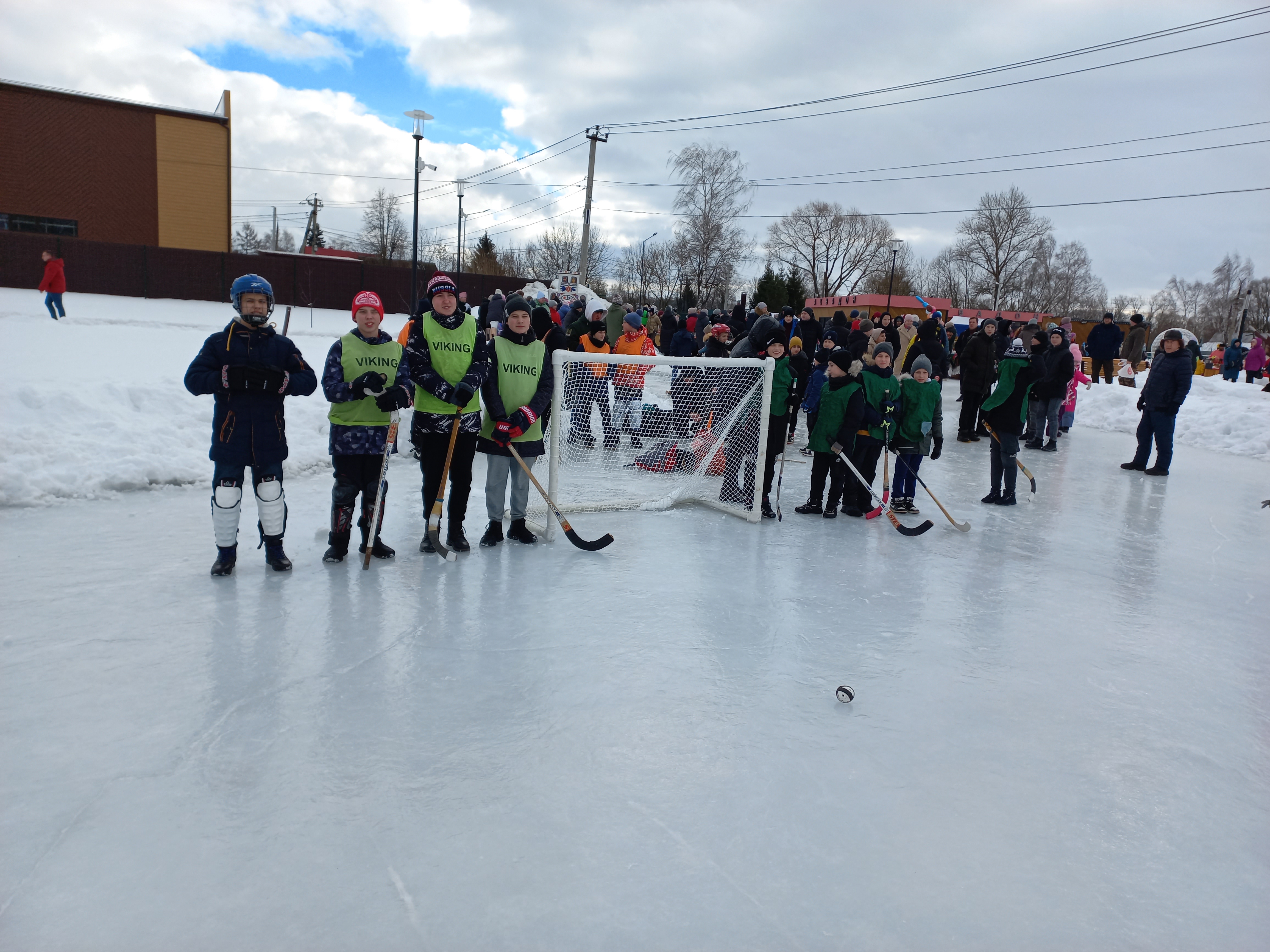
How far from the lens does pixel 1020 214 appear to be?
49.3m

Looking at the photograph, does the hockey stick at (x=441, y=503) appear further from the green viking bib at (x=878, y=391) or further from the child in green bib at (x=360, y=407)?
the green viking bib at (x=878, y=391)

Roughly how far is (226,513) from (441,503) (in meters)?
1.06

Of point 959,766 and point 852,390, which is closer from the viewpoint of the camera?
point 959,766

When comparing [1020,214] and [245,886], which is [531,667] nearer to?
[245,886]

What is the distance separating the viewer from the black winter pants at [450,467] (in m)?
4.30

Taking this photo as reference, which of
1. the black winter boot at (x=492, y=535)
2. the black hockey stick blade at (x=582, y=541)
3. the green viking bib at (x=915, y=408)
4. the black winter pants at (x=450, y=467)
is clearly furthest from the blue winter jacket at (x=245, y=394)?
the green viking bib at (x=915, y=408)

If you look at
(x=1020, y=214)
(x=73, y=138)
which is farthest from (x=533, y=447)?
(x=1020, y=214)

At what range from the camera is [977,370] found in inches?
380

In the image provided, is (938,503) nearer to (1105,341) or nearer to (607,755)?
(607,755)

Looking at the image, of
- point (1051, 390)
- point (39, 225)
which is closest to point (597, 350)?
point (1051, 390)

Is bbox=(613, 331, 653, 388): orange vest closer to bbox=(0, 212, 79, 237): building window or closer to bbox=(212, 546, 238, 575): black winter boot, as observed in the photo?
bbox=(212, 546, 238, 575): black winter boot

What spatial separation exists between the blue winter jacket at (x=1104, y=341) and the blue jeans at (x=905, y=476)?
8559mm

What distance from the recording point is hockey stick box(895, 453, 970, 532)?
5.45 meters

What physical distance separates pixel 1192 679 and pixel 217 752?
12.3ft
